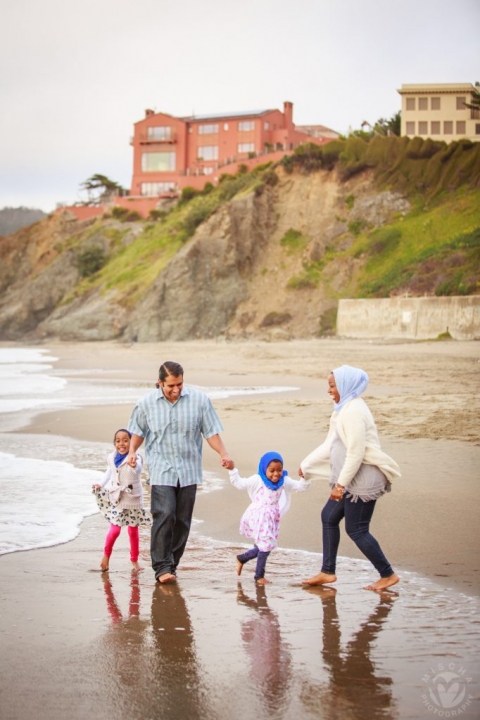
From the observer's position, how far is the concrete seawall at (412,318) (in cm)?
3622

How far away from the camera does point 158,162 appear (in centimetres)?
7388

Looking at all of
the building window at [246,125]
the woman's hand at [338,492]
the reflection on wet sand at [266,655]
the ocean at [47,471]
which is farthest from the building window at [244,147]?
the reflection on wet sand at [266,655]

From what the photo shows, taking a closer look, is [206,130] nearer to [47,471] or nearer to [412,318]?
[412,318]

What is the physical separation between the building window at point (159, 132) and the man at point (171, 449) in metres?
71.0

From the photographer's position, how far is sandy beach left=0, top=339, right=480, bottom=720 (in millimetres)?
3707

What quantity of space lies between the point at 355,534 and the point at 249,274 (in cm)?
4751

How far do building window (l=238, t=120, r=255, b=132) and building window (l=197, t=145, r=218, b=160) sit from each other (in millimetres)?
2872

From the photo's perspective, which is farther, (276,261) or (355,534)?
(276,261)

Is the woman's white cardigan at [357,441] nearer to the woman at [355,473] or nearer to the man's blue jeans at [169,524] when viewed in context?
the woman at [355,473]

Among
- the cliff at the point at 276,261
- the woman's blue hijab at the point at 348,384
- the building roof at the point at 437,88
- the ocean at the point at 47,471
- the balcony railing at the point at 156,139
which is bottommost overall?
the ocean at the point at 47,471

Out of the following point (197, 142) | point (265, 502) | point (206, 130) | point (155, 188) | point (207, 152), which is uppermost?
point (206, 130)

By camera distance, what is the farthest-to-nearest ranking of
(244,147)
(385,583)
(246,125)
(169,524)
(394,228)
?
(244,147), (246,125), (394,228), (169,524), (385,583)

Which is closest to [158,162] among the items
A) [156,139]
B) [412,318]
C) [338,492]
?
[156,139]

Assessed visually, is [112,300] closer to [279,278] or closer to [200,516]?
[279,278]
